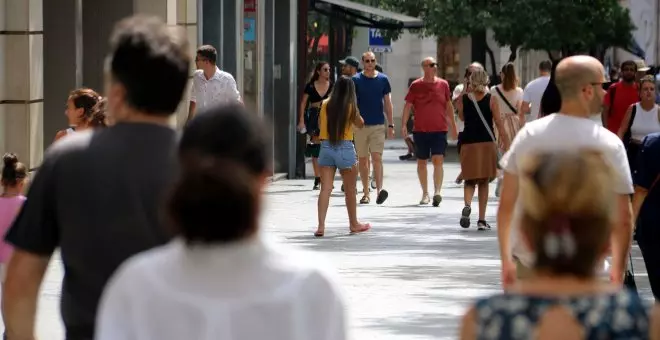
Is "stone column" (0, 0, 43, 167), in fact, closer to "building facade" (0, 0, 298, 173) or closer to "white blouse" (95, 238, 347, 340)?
"building facade" (0, 0, 298, 173)

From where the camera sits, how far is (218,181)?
11.7 feet

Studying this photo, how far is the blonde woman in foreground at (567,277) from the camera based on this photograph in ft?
12.1

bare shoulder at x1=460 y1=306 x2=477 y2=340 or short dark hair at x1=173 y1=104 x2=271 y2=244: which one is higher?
short dark hair at x1=173 y1=104 x2=271 y2=244

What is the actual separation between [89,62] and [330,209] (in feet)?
10.5

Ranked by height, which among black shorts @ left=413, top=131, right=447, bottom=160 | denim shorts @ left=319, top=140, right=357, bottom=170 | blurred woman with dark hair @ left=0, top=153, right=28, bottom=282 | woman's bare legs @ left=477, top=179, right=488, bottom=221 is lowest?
woman's bare legs @ left=477, top=179, right=488, bottom=221

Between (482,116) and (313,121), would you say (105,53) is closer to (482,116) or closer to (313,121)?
(482,116)

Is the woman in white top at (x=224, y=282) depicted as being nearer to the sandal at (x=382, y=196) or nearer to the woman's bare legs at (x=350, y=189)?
the woman's bare legs at (x=350, y=189)

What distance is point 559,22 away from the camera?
→ 45.7 meters

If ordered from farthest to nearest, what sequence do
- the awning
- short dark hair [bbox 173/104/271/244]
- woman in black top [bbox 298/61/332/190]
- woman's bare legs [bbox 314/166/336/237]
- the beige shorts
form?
the awning, woman in black top [bbox 298/61/332/190], the beige shorts, woman's bare legs [bbox 314/166/336/237], short dark hair [bbox 173/104/271/244]

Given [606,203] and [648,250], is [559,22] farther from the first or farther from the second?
[606,203]

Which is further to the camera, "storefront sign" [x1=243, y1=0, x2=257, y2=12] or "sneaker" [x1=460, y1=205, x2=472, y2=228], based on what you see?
"storefront sign" [x1=243, y1=0, x2=257, y2=12]

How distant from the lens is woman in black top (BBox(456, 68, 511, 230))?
17453 millimetres

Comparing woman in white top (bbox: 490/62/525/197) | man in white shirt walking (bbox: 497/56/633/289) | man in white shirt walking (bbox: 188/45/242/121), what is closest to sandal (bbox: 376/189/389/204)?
woman in white top (bbox: 490/62/525/197)

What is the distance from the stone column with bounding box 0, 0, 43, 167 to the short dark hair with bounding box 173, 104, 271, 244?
1226 cm
